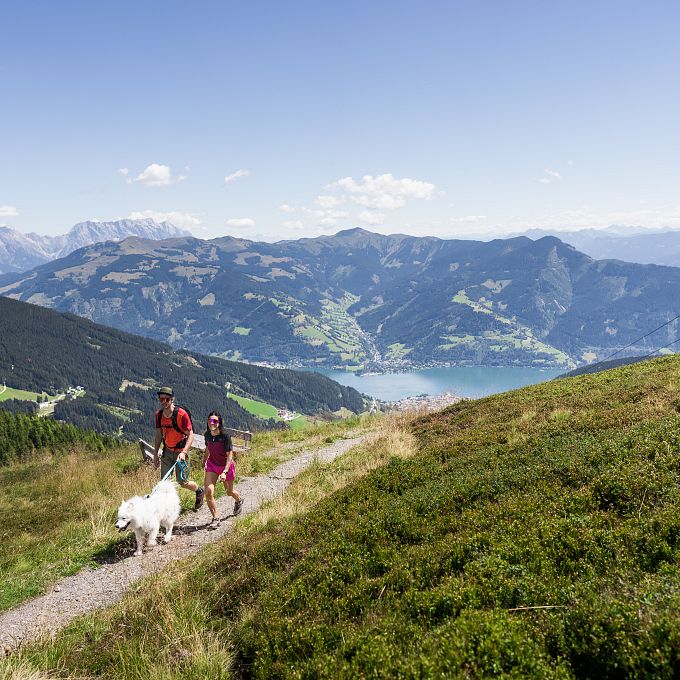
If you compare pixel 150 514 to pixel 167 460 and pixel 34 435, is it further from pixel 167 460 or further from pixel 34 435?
pixel 34 435

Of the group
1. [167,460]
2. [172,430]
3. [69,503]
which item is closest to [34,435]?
[69,503]

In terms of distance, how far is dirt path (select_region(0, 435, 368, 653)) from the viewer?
26.4 feet

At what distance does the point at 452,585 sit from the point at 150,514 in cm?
775

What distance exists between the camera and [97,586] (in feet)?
30.7

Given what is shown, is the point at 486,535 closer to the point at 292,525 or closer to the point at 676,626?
the point at 676,626

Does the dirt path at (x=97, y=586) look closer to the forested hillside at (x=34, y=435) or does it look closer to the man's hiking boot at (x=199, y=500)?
the man's hiking boot at (x=199, y=500)

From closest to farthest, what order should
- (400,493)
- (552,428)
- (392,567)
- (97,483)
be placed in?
(392,567), (400,493), (552,428), (97,483)

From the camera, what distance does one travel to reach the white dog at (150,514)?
10.0 metres

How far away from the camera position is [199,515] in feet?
42.3

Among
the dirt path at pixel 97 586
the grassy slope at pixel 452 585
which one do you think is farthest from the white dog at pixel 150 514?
the grassy slope at pixel 452 585

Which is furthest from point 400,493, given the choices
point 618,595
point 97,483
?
point 97,483

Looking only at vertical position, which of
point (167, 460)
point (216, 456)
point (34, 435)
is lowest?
point (34, 435)

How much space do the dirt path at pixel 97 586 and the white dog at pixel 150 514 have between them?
37cm

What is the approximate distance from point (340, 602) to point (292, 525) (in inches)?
151
